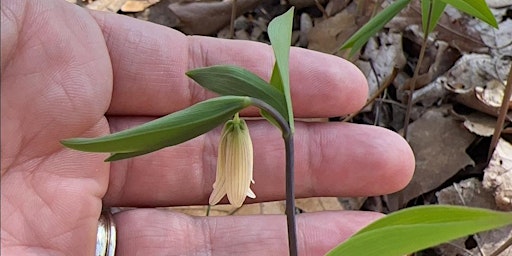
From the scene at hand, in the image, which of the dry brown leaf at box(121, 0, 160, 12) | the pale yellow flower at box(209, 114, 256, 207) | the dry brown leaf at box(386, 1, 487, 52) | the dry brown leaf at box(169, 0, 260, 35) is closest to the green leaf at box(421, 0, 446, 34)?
the pale yellow flower at box(209, 114, 256, 207)

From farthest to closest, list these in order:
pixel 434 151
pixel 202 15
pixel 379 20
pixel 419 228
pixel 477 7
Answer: pixel 202 15, pixel 434 151, pixel 379 20, pixel 477 7, pixel 419 228

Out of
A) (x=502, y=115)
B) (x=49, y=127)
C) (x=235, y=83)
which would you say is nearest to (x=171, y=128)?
(x=235, y=83)

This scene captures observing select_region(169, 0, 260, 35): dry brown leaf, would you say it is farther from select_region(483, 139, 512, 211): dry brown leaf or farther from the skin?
select_region(483, 139, 512, 211): dry brown leaf

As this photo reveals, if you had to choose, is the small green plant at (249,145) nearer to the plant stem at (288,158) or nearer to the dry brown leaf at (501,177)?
the plant stem at (288,158)

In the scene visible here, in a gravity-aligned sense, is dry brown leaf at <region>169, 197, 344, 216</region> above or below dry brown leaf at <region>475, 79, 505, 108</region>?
below

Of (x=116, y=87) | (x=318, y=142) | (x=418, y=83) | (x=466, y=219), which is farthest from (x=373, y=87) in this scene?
(x=466, y=219)

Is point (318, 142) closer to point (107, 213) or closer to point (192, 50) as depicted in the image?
point (192, 50)

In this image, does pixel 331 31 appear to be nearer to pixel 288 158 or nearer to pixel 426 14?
pixel 426 14
